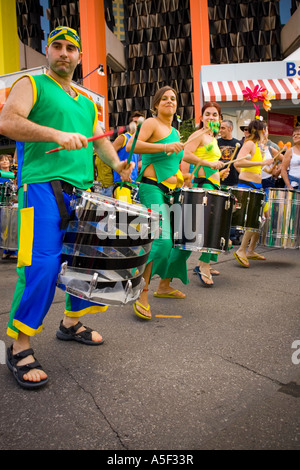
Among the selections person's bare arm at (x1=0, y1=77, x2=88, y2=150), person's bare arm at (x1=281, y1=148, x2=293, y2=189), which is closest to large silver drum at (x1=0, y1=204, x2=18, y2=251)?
person's bare arm at (x1=0, y1=77, x2=88, y2=150)

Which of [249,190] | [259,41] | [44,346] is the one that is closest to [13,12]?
[259,41]

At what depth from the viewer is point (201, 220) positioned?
3.55 m

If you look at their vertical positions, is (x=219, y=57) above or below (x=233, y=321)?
above

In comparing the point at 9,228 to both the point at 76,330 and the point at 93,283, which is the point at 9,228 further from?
the point at 93,283

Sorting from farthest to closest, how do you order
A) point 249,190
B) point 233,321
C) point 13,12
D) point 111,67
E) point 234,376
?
1. point 111,67
2. point 13,12
3. point 249,190
4. point 233,321
5. point 234,376

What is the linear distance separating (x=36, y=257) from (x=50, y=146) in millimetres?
622

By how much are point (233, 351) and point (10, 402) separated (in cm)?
139

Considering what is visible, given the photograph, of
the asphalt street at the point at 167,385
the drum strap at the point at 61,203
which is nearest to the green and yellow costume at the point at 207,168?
the asphalt street at the point at 167,385

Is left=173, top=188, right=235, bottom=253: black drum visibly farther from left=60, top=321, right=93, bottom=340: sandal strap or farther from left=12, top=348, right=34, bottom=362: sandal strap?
left=12, top=348, right=34, bottom=362: sandal strap

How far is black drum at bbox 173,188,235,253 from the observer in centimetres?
346

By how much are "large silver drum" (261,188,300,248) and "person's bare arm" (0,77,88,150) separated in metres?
3.91

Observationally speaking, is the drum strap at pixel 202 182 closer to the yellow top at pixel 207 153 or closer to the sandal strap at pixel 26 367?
the yellow top at pixel 207 153

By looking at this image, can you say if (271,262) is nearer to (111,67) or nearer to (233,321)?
(233,321)
